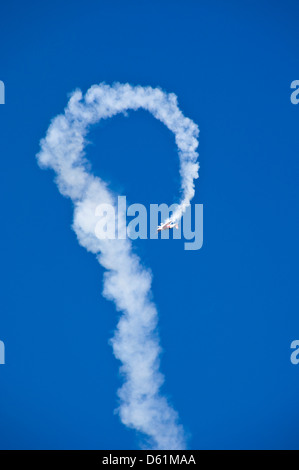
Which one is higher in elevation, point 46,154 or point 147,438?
point 46,154

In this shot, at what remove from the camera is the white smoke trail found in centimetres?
2688

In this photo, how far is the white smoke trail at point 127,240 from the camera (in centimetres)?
2688

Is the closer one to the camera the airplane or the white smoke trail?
the white smoke trail

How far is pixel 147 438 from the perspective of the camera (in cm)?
3181

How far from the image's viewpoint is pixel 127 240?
2917cm

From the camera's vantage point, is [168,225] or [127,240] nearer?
[168,225]

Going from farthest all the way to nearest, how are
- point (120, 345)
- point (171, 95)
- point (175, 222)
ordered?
point (120, 345)
point (175, 222)
point (171, 95)

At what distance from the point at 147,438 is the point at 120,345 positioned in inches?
311

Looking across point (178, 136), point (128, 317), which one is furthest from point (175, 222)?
point (128, 317)

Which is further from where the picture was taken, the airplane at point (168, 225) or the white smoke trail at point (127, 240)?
the airplane at point (168, 225)

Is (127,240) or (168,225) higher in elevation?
(168,225)

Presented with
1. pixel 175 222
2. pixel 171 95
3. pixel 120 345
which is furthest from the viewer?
pixel 120 345

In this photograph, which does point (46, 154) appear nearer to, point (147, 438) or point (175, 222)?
point (175, 222)
